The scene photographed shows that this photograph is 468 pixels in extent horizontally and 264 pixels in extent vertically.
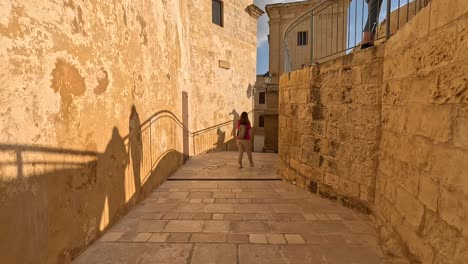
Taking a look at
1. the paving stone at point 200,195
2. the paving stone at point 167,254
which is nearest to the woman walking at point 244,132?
the paving stone at point 200,195

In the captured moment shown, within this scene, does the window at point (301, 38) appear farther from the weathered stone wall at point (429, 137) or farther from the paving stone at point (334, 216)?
the paving stone at point (334, 216)

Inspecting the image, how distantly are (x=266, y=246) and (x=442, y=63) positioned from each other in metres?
2.45

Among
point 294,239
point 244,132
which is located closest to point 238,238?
point 294,239

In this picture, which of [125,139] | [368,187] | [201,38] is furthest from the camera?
[201,38]

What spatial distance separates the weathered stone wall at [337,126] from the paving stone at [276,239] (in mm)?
1542

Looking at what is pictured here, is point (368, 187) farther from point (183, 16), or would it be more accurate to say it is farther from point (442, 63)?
point (183, 16)

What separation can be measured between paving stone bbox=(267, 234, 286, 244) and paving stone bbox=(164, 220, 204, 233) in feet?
2.99

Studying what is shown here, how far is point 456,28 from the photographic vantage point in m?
1.93

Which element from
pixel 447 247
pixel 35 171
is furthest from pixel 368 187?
pixel 35 171

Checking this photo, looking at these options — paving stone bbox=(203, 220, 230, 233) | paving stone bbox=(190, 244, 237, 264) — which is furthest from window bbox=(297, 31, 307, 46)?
paving stone bbox=(190, 244, 237, 264)

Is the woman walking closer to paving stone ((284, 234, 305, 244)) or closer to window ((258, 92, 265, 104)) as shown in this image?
paving stone ((284, 234, 305, 244))

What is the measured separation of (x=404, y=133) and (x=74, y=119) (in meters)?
3.53

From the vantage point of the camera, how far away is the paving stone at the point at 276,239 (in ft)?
10.1

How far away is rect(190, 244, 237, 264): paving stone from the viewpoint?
8.79ft
